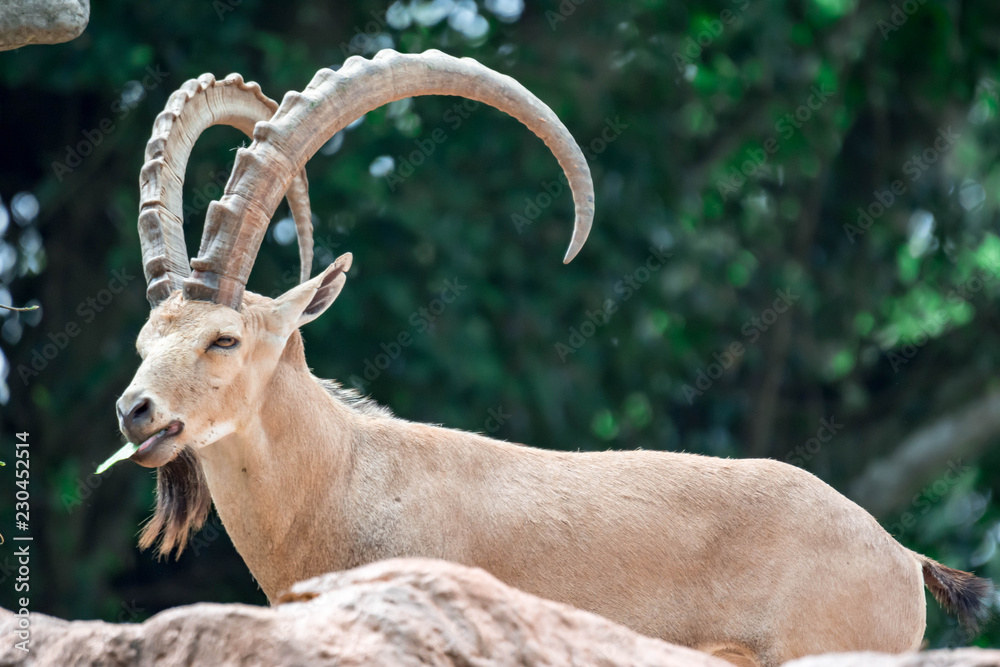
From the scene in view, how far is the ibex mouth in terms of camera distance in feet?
14.9

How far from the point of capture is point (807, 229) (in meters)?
14.4

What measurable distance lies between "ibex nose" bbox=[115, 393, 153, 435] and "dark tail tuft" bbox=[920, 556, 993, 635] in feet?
12.0

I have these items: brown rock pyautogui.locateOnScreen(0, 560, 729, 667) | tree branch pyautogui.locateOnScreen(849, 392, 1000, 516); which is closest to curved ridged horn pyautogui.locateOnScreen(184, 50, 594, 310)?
brown rock pyautogui.locateOnScreen(0, 560, 729, 667)

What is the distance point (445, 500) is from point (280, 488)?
73 centimetres

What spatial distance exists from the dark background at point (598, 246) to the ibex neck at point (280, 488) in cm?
549

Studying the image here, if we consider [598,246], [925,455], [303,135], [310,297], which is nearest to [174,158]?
[303,135]

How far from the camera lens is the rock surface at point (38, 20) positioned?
513 centimetres

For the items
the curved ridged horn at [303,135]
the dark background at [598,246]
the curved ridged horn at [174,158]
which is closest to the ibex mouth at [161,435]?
the curved ridged horn at [303,135]

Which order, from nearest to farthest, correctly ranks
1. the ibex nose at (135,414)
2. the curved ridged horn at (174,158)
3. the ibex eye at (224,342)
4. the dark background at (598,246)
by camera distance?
the ibex nose at (135,414) → the ibex eye at (224,342) → the curved ridged horn at (174,158) → the dark background at (598,246)

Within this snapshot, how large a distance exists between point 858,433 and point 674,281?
3692 mm

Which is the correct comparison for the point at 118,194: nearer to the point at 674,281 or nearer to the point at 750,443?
the point at 674,281

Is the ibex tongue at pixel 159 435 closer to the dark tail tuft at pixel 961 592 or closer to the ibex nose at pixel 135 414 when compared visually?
the ibex nose at pixel 135 414

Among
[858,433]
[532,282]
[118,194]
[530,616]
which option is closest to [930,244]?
[858,433]

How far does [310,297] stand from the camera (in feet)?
17.1
